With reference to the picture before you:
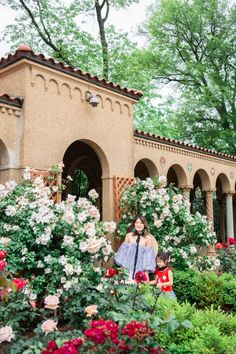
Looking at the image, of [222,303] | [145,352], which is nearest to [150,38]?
[222,303]

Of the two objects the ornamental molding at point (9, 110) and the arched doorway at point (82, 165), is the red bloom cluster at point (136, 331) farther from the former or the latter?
the arched doorway at point (82, 165)

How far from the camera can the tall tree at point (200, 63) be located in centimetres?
2369

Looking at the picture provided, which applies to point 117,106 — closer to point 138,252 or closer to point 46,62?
point 46,62

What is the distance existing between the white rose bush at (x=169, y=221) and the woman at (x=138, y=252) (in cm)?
184

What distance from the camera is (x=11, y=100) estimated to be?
7.36 meters

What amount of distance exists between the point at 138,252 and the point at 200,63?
66.9 ft

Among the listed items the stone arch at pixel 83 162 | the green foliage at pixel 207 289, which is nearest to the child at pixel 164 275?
the green foliage at pixel 207 289

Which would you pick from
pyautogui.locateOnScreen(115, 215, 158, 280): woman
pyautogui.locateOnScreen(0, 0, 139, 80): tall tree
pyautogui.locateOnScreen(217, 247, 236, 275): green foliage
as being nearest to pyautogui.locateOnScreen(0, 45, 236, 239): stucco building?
pyautogui.locateOnScreen(115, 215, 158, 280): woman

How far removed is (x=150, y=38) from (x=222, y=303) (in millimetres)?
24255

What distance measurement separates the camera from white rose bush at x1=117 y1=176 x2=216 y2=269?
28.6 feet

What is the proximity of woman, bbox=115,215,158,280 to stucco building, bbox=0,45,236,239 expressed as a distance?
7.56ft

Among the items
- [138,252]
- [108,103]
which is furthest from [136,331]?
[108,103]

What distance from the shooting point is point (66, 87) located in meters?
8.38

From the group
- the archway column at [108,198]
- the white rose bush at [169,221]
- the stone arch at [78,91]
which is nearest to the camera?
the stone arch at [78,91]
